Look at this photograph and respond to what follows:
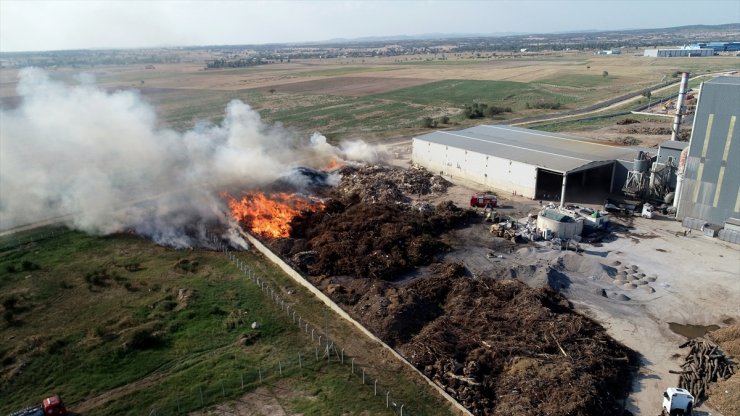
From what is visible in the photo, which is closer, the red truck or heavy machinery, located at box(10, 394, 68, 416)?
heavy machinery, located at box(10, 394, 68, 416)

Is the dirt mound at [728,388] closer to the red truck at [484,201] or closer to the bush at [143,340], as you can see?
the red truck at [484,201]

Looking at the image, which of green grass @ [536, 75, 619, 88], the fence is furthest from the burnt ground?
green grass @ [536, 75, 619, 88]

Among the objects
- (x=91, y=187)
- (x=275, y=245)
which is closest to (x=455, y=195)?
(x=275, y=245)

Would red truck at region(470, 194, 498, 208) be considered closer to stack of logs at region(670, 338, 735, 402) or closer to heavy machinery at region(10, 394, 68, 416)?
stack of logs at region(670, 338, 735, 402)

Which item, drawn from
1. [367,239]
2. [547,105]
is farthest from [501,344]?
[547,105]

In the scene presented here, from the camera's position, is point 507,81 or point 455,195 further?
point 507,81

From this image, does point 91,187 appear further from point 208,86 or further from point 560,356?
point 208,86
